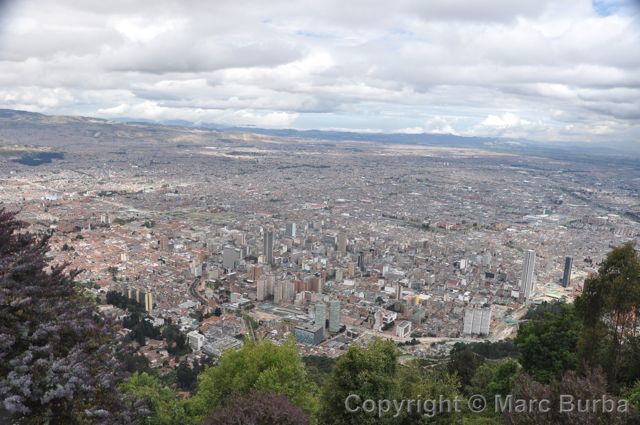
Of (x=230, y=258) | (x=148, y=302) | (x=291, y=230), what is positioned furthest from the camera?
(x=291, y=230)

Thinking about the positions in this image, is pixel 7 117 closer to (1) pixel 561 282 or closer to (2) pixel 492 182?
(2) pixel 492 182

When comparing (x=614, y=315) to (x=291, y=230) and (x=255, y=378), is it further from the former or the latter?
(x=291, y=230)

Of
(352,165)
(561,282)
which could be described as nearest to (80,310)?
(561,282)

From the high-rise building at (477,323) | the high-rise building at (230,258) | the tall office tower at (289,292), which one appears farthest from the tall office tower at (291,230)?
the high-rise building at (477,323)

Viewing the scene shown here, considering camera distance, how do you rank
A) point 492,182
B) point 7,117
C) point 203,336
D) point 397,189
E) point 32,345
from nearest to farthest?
point 32,345
point 203,336
point 397,189
point 492,182
point 7,117

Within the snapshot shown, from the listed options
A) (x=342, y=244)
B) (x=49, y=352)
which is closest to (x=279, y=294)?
(x=342, y=244)

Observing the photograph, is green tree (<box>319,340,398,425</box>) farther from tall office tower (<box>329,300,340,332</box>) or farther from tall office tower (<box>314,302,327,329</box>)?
tall office tower (<box>329,300,340,332</box>)

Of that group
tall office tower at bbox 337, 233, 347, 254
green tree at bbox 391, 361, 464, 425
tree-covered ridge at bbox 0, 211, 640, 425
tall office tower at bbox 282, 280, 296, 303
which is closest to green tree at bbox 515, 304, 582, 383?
tree-covered ridge at bbox 0, 211, 640, 425
